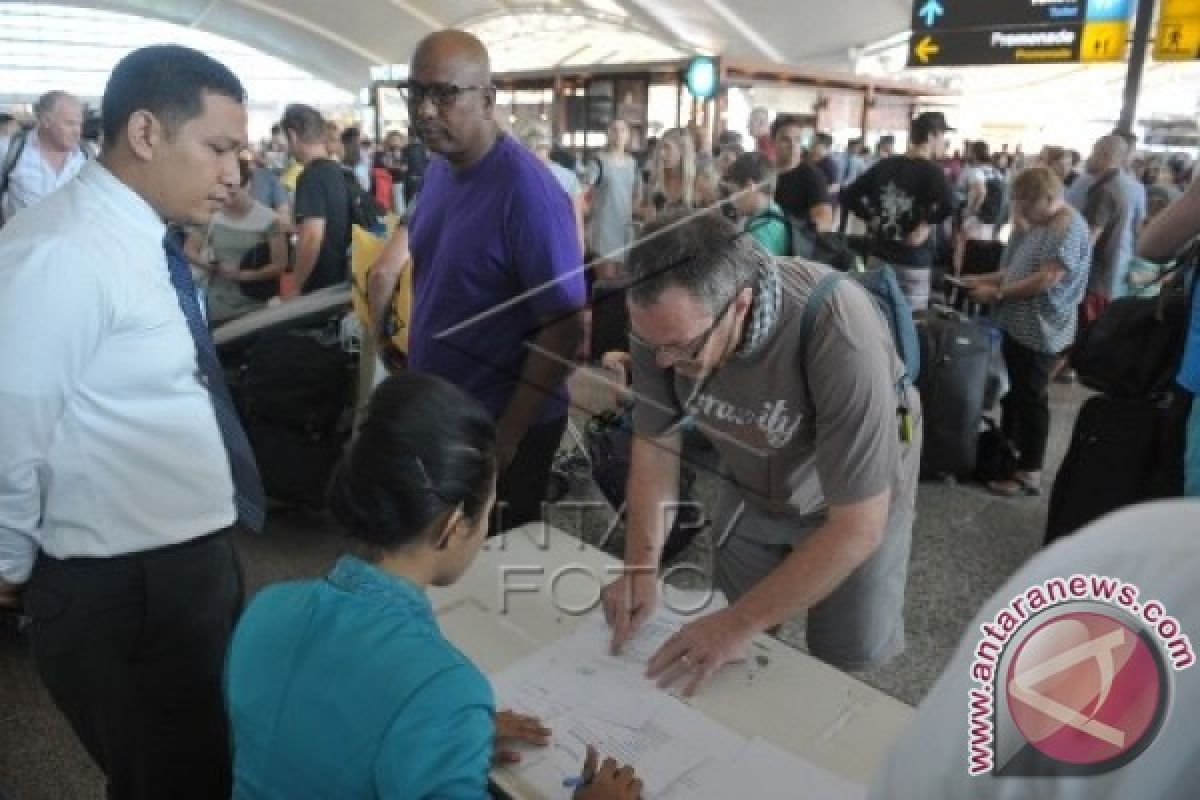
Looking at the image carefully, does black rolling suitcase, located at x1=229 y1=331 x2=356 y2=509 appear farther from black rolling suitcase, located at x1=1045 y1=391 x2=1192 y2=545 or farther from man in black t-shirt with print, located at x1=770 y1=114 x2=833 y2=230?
man in black t-shirt with print, located at x1=770 y1=114 x2=833 y2=230

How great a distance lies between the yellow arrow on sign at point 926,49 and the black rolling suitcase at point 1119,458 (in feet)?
14.3

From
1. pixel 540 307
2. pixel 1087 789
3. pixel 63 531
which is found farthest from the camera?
pixel 540 307

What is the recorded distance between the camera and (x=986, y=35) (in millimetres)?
5789

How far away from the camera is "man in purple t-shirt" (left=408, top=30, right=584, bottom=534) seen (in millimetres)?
1800

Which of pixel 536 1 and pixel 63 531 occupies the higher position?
pixel 536 1

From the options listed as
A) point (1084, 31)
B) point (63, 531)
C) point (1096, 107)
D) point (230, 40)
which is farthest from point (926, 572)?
point (230, 40)

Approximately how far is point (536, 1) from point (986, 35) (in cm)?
2707

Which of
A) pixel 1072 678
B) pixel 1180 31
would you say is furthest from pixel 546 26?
pixel 1072 678

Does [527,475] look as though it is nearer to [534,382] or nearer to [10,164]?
[534,382]

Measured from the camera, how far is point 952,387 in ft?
11.4

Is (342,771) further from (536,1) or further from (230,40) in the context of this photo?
(230,40)

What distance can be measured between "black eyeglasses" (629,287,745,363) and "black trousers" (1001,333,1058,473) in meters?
2.89

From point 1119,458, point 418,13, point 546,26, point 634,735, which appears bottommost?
point 1119,458

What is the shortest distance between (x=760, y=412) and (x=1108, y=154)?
15.0 feet
